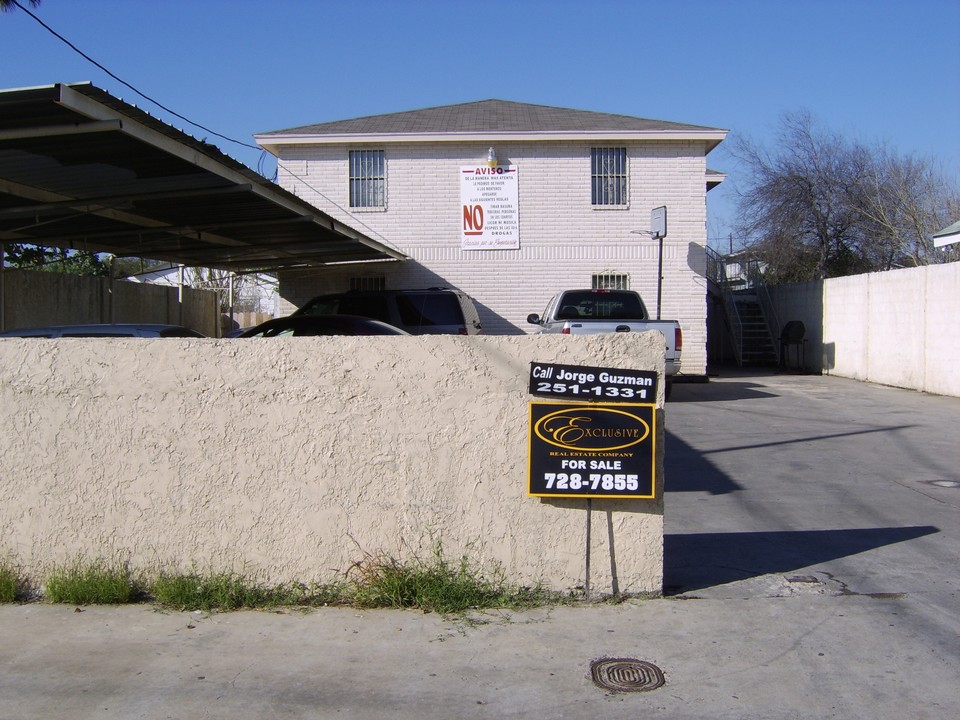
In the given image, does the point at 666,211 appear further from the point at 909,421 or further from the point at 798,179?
the point at 798,179

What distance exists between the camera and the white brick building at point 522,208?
20984 millimetres

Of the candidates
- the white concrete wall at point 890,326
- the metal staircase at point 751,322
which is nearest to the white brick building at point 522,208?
the white concrete wall at point 890,326

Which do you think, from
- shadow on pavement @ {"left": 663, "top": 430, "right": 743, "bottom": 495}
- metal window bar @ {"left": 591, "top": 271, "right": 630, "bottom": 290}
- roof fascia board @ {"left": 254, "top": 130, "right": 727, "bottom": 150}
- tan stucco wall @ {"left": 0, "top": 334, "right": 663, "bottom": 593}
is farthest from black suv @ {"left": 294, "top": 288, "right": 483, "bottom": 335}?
tan stucco wall @ {"left": 0, "top": 334, "right": 663, "bottom": 593}

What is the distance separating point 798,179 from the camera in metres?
29.6

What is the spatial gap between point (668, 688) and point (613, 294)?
12.1 meters

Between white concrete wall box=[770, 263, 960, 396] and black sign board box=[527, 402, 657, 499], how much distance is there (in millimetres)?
13387

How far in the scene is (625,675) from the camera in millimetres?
4621

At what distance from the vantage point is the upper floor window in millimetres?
21125

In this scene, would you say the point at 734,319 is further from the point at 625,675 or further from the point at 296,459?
the point at 625,675

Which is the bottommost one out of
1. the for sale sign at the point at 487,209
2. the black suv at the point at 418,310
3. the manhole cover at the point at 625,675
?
the manhole cover at the point at 625,675

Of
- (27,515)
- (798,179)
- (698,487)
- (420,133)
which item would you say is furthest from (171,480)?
(798,179)

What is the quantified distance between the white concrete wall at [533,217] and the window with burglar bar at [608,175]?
7.0 inches

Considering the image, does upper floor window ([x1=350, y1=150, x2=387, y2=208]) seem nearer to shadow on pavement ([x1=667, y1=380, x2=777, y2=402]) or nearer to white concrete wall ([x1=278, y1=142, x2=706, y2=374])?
white concrete wall ([x1=278, y1=142, x2=706, y2=374])

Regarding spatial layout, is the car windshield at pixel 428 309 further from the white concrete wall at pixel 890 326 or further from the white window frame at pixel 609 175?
the white concrete wall at pixel 890 326
